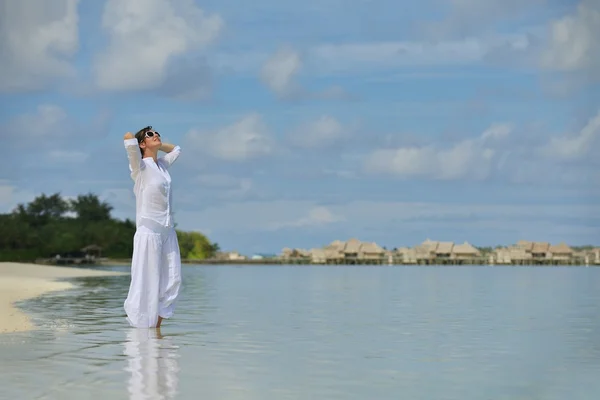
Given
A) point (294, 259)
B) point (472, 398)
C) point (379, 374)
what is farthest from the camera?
point (294, 259)

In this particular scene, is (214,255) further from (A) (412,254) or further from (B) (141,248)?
(B) (141,248)

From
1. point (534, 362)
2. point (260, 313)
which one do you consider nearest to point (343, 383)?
point (534, 362)

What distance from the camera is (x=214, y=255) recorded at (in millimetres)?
145375

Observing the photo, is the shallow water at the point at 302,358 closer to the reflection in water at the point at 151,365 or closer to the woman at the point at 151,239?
the reflection in water at the point at 151,365

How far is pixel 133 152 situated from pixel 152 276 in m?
1.55

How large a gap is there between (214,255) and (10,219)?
2521 inches

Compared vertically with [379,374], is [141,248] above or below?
above

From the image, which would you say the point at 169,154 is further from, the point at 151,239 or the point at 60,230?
the point at 60,230

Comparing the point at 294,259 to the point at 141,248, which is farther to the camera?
the point at 294,259

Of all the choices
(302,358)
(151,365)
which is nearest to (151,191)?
(302,358)

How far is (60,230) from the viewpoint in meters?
92.9

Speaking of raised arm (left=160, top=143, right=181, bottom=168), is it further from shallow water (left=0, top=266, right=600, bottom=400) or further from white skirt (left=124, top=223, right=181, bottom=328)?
shallow water (left=0, top=266, right=600, bottom=400)

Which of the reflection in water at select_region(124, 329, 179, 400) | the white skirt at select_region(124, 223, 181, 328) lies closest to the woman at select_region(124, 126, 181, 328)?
the white skirt at select_region(124, 223, 181, 328)

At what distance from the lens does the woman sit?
11.4 meters
